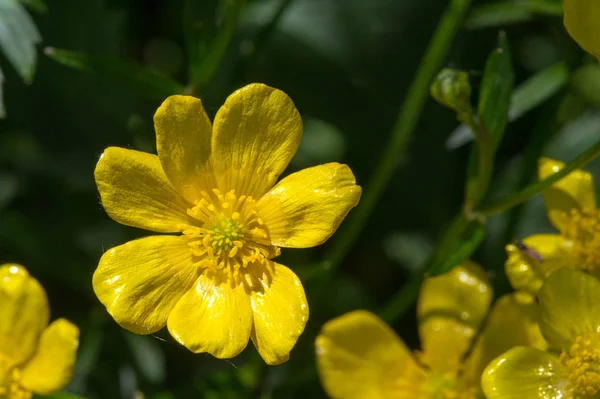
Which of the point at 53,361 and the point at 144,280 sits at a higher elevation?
the point at 144,280

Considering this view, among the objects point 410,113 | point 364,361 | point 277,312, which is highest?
point 410,113

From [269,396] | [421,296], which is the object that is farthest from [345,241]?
[269,396]

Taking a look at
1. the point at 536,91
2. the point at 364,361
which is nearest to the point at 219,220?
the point at 364,361

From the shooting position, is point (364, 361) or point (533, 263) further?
point (364, 361)

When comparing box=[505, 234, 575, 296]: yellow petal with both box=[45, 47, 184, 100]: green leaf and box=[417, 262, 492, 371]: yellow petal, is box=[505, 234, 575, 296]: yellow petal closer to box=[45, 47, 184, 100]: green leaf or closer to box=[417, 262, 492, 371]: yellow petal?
box=[417, 262, 492, 371]: yellow petal

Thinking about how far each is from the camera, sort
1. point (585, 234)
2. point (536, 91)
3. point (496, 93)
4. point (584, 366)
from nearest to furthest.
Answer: point (584, 366), point (496, 93), point (585, 234), point (536, 91)

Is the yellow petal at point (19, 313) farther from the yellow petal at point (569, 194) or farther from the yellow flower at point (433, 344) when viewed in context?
the yellow petal at point (569, 194)

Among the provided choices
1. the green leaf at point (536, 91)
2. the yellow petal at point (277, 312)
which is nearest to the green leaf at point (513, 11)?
the green leaf at point (536, 91)

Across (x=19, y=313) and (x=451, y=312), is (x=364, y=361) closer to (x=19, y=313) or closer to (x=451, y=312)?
(x=451, y=312)
